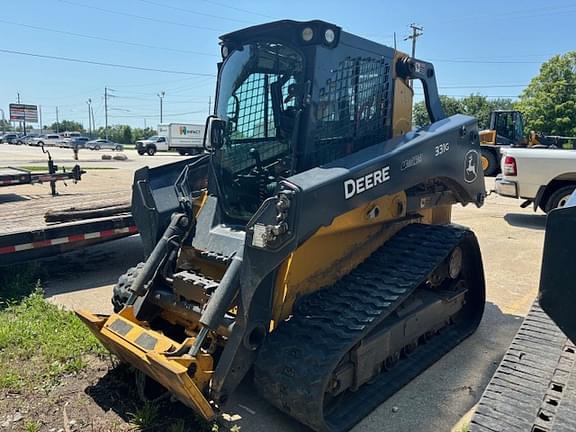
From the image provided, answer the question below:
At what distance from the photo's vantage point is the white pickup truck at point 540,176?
965 centimetres

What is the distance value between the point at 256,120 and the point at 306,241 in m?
1.16

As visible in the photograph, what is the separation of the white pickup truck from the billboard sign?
308 ft

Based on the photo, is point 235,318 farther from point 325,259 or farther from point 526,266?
point 526,266

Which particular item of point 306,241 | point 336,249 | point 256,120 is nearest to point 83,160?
point 256,120

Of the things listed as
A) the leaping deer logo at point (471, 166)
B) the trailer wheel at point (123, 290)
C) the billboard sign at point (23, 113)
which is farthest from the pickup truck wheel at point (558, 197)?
the billboard sign at point (23, 113)

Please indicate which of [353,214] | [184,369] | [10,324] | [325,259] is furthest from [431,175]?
[10,324]

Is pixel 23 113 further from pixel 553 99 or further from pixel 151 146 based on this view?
pixel 553 99

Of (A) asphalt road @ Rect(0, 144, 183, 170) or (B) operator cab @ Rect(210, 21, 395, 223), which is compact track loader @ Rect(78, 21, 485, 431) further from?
(A) asphalt road @ Rect(0, 144, 183, 170)

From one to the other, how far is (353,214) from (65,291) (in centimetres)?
405

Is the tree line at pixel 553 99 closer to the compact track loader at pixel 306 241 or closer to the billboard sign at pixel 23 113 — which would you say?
the compact track loader at pixel 306 241

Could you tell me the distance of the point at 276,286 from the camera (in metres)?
3.29

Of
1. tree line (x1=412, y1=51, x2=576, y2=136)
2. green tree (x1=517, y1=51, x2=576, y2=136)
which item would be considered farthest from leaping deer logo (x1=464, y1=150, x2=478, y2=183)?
green tree (x1=517, y1=51, x2=576, y2=136)

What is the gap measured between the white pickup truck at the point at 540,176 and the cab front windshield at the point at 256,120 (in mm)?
7814

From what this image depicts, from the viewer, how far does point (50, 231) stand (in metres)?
5.84
